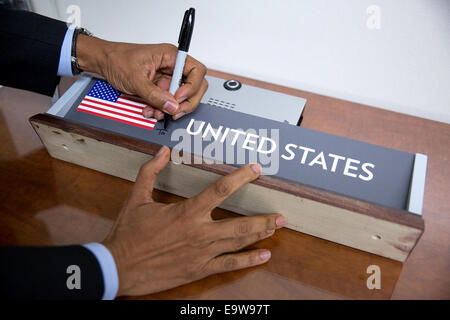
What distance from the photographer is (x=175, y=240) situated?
714 mm

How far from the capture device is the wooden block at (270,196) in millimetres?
708

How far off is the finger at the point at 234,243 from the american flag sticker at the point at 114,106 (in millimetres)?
322

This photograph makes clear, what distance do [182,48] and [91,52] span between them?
11.4 inches

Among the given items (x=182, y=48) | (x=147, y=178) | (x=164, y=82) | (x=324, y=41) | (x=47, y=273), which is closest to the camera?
(x=47, y=273)

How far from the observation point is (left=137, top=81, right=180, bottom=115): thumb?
2.80ft

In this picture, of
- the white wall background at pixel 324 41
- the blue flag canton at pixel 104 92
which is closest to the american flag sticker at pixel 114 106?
the blue flag canton at pixel 104 92

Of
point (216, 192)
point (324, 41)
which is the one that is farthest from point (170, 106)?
point (324, 41)

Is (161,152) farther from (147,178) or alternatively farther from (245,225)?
(245,225)

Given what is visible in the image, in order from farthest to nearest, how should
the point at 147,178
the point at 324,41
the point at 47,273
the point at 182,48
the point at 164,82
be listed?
the point at 324,41
the point at 164,82
the point at 182,48
the point at 147,178
the point at 47,273

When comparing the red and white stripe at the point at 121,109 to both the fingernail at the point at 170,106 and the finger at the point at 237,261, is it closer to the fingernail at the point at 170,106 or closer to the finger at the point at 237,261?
the fingernail at the point at 170,106
